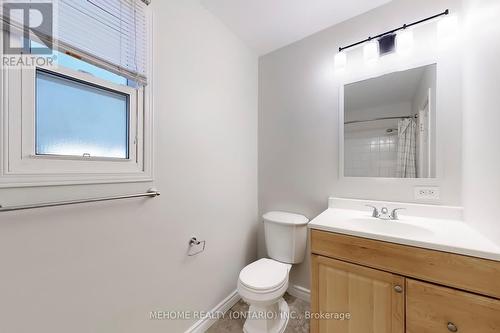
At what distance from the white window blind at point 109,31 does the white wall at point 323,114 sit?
4.03 ft

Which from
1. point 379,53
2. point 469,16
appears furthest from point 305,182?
point 469,16

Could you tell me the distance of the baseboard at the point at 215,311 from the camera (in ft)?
4.60

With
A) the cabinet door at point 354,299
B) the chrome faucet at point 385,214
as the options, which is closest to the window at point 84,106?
the cabinet door at point 354,299

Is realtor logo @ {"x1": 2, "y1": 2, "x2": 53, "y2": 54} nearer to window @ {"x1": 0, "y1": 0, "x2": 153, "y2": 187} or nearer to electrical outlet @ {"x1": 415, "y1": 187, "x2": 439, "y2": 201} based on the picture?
window @ {"x1": 0, "y1": 0, "x2": 153, "y2": 187}

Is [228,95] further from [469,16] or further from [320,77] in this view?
[469,16]

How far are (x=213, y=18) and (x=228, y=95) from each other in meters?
0.59

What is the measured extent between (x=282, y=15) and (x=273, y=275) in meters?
1.99

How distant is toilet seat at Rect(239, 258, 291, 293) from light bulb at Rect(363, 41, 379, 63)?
1728 millimetres

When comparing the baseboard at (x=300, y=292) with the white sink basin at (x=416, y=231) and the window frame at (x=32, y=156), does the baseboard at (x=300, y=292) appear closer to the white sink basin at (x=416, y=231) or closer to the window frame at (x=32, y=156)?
the white sink basin at (x=416, y=231)

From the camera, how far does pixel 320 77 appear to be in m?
1.74

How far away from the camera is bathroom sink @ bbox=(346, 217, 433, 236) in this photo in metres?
1.18

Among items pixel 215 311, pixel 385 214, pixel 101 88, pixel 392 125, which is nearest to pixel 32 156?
pixel 101 88

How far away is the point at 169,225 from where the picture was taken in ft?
4.17

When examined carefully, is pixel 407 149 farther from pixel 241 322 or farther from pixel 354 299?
pixel 241 322
